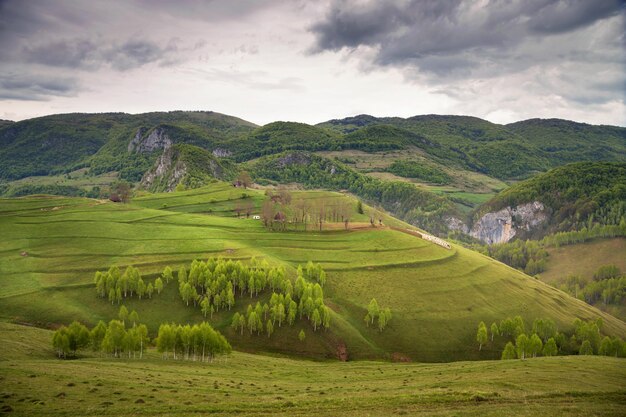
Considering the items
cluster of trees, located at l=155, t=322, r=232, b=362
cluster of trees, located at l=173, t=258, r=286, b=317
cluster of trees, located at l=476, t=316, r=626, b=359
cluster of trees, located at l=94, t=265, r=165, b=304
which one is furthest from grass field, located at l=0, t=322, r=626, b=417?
cluster of trees, located at l=173, t=258, r=286, b=317

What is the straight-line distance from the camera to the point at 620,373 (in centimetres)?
6875

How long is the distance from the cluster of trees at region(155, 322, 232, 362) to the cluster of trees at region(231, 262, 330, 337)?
22415 mm

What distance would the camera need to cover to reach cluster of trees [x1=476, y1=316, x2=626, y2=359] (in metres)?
111

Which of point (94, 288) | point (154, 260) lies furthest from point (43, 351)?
point (154, 260)

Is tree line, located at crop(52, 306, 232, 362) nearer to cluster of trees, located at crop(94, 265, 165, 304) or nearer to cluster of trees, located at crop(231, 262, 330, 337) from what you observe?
cluster of trees, located at crop(231, 262, 330, 337)

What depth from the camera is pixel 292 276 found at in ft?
439

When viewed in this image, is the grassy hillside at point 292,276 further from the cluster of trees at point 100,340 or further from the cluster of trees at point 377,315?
the cluster of trees at point 100,340

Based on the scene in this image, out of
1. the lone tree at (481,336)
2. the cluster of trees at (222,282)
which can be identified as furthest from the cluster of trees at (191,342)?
the lone tree at (481,336)

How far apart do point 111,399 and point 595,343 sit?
13708cm

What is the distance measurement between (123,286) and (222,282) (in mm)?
28514

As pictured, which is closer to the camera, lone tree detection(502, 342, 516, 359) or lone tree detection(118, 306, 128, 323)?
lone tree detection(118, 306, 128, 323)

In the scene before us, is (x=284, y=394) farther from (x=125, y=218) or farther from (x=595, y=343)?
(x=125, y=218)

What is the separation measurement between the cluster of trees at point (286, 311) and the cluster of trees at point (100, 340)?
1259 inches

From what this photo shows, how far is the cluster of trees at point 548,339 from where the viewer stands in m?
111
